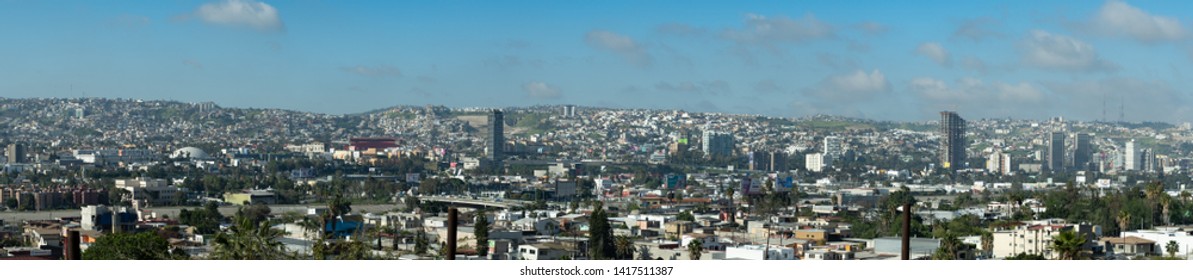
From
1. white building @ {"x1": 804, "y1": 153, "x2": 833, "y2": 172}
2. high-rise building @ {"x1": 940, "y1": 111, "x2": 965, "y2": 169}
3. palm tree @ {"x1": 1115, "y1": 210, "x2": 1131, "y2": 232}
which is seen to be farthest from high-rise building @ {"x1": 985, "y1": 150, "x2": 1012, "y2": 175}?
palm tree @ {"x1": 1115, "y1": 210, "x2": 1131, "y2": 232}

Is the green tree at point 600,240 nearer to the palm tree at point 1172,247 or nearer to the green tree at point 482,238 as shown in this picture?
the green tree at point 482,238

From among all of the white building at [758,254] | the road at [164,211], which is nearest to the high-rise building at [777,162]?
the road at [164,211]

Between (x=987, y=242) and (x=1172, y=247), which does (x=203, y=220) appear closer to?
(x=987, y=242)

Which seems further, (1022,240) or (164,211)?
(164,211)

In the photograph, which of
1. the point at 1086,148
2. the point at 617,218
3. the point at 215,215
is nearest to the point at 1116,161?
the point at 1086,148

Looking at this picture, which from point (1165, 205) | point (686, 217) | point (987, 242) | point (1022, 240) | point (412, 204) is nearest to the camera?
point (987, 242)

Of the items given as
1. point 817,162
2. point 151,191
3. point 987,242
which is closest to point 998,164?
point 817,162

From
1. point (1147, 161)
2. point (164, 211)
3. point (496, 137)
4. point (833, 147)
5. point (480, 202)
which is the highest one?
point (496, 137)
